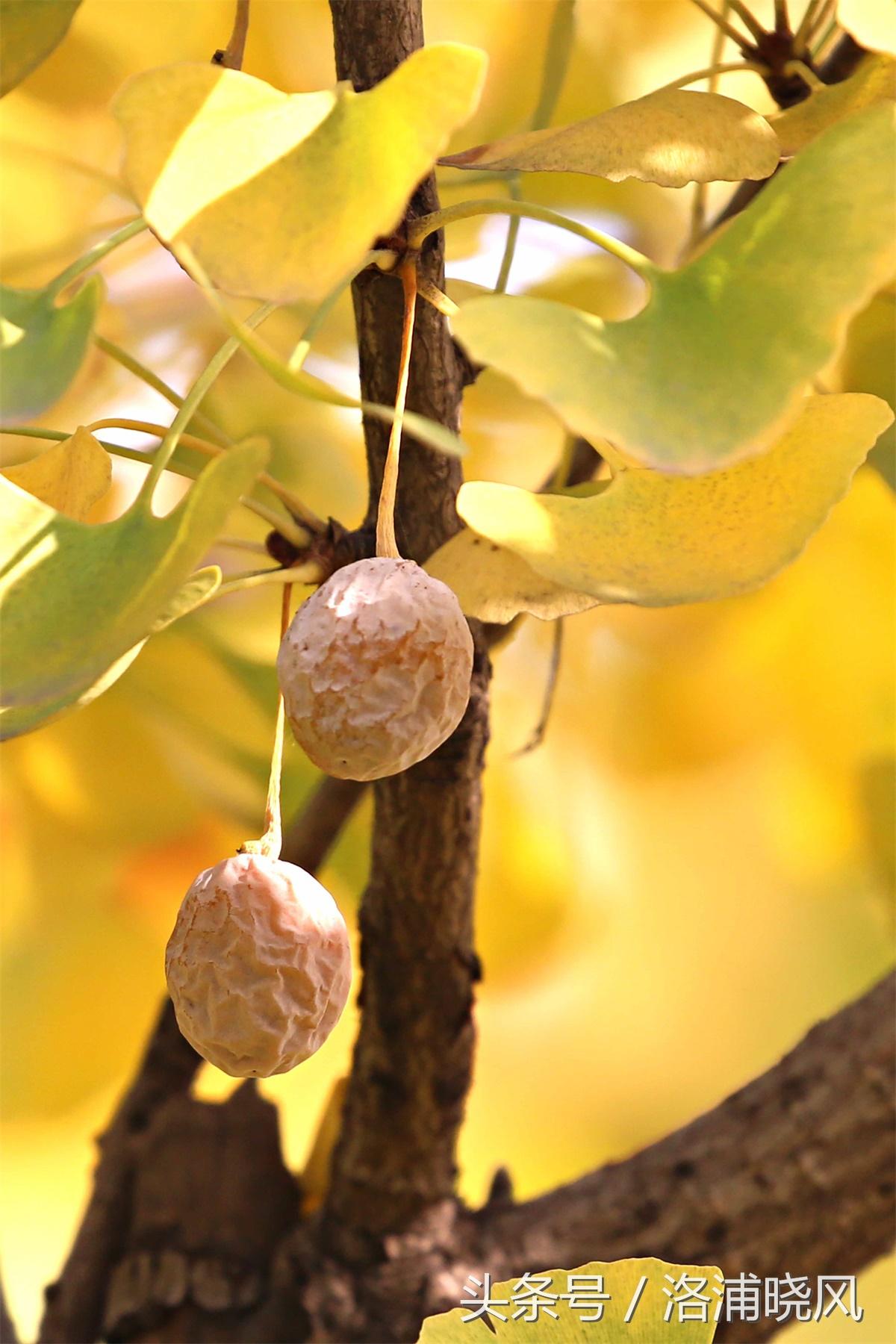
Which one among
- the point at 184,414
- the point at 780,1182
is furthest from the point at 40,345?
the point at 780,1182

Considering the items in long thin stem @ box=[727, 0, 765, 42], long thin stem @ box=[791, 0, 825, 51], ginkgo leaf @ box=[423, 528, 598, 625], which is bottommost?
ginkgo leaf @ box=[423, 528, 598, 625]

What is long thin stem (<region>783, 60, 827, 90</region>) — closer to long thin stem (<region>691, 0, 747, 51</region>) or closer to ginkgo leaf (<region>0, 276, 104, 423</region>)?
long thin stem (<region>691, 0, 747, 51</region>)

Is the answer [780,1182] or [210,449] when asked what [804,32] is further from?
[780,1182]

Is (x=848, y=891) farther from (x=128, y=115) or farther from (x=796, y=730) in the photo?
(x=128, y=115)

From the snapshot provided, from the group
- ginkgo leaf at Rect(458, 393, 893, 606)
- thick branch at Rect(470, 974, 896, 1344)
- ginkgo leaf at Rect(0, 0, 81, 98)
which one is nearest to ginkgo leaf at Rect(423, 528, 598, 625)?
ginkgo leaf at Rect(458, 393, 893, 606)

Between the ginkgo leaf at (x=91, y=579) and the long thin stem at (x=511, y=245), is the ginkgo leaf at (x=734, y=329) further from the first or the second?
the long thin stem at (x=511, y=245)

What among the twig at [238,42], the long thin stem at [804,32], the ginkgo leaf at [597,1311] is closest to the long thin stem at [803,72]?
the long thin stem at [804,32]
